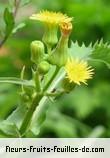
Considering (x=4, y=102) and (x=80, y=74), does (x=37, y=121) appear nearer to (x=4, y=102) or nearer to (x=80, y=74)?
(x=80, y=74)

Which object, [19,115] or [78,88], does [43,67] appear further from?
[78,88]

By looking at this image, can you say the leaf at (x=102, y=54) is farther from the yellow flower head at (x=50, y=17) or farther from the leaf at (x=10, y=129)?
the leaf at (x=10, y=129)

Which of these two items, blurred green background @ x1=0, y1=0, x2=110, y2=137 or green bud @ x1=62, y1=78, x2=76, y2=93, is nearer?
green bud @ x1=62, y1=78, x2=76, y2=93

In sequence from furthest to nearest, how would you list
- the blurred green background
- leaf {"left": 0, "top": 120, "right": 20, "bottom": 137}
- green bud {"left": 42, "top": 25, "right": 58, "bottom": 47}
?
1. the blurred green background
2. green bud {"left": 42, "top": 25, "right": 58, "bottom": 47}
3. leaf {"left": 0, "top": 120, "right": 20, "bottom": 137}

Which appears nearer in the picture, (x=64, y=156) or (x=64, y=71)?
(x=64, y=71)

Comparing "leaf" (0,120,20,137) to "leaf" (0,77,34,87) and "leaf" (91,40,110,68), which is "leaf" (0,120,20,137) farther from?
"leaf" (91,40,110,68)

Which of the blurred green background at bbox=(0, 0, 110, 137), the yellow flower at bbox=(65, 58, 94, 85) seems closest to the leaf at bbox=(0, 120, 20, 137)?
the yellow flower at bbox=(65, 58, 94, 85)

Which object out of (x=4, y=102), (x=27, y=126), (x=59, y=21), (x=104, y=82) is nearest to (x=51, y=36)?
(x=59, y=21)
